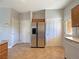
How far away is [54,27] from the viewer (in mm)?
9445

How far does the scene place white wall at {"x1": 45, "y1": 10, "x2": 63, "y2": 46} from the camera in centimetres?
941

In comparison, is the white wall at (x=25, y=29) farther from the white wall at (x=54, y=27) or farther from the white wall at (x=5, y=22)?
the white wall at (x=5, y=22)

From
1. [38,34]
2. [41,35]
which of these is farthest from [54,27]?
[38,34]

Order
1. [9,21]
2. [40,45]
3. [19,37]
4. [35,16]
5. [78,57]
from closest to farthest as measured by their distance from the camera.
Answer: [78,57], [9,21], [40,45], [35,16], [19,37]

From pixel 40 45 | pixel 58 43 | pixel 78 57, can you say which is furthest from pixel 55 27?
pixel 78 57

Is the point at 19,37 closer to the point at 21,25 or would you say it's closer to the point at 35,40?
the point at 21,25

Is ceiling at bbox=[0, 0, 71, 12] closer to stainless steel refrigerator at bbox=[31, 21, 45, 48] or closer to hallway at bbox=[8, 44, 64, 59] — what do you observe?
stainless steel refrigerator at bbox=[31, 21, 45, 48]

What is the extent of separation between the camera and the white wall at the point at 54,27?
9.41 meters

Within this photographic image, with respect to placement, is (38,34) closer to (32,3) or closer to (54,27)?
(54,27)

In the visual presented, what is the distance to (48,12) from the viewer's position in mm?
9492

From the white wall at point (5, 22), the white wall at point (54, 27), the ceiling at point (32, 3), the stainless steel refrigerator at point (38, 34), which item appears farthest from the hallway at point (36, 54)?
the ceiling at point (32, 3)

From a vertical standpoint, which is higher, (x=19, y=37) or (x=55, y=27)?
(x=55, y=27)

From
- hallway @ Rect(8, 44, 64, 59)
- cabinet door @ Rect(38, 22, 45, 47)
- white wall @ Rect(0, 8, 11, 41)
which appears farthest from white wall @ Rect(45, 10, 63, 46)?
white wall @ Rect(0, 8, 11, 41)

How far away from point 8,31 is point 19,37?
2.85 metres
